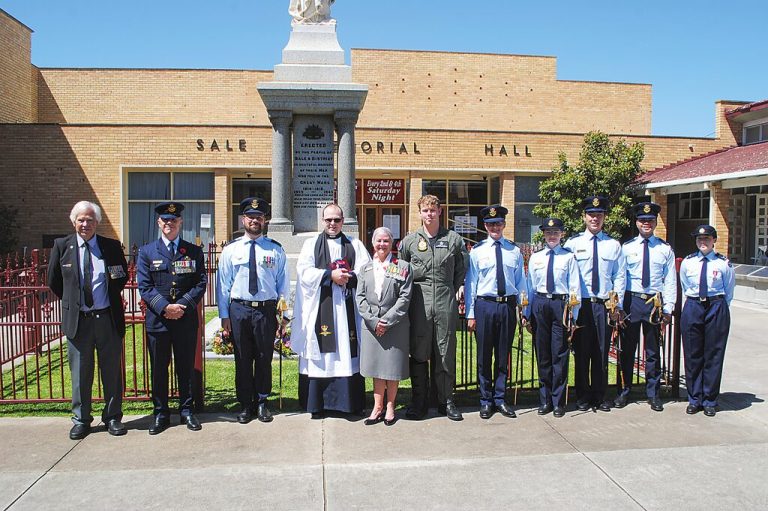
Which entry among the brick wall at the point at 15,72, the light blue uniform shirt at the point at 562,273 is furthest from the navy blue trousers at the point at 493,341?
the brick wall at the point at 15,72

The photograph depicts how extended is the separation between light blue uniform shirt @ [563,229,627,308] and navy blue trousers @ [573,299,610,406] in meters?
0.14

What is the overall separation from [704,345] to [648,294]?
724 mm

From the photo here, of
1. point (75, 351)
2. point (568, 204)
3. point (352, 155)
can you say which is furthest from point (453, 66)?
point (75, 351)

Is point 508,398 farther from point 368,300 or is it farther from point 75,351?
point 75,351

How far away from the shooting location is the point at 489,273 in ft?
19.2

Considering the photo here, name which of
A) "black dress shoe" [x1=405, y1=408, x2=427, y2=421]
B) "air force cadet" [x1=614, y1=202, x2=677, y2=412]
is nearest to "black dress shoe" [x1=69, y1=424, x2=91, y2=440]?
"black dress shoe" [x1=405, y1=408, x2=427, y2=421]

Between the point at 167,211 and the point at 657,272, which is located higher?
the point at 167,211

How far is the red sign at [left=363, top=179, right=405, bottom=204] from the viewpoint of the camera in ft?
73.3

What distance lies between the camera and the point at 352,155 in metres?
9.34

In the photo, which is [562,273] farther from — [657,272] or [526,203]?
[526,203]

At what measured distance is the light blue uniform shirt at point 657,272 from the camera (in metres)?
6.09

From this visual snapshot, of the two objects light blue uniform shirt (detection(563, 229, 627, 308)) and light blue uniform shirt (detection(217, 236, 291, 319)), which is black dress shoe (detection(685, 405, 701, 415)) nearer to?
light blue uniform shirt (detection(563, 229, 627, 308))

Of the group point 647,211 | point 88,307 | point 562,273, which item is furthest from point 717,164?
point 88,307

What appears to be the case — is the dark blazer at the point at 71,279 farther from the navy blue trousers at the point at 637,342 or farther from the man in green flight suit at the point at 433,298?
the navy blue trousers at the point at 637,342
